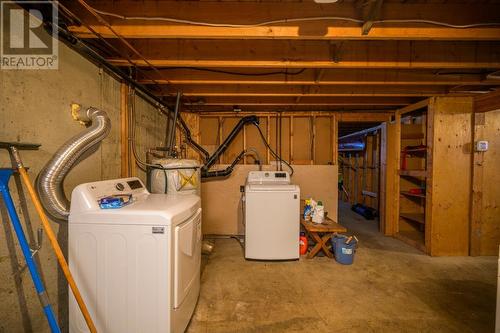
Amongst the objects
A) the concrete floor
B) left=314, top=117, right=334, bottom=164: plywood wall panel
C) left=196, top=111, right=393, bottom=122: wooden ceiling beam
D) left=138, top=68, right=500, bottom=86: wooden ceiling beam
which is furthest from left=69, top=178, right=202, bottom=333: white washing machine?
left=314, top=117, right=334, bottom=164: plywood wall panel

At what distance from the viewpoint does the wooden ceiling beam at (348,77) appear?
2305 mm

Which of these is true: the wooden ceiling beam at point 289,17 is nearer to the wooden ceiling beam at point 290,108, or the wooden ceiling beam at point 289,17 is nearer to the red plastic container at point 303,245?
the wooden ceiling beam at point 290,108

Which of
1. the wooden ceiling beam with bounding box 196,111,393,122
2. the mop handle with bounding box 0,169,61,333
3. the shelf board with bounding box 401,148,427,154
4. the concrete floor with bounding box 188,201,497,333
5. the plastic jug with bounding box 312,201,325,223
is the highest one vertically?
the wooden ceiling beam with bounding box 196,111,393,122

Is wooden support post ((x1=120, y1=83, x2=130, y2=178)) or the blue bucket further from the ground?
wooden support post ((x1=120, y1=83, x2=130, y2=178))

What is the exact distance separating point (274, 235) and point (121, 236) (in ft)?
5.87

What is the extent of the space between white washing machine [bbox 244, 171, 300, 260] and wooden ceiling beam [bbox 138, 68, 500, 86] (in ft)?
4.18

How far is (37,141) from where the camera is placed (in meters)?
1.32

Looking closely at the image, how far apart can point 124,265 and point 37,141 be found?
942mm

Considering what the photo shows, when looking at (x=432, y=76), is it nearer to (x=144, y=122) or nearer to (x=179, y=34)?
(x=179, y=34)

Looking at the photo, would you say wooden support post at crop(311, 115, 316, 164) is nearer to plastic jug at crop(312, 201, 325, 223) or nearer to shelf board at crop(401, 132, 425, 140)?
plastic jug at crop(312, 201, 325, 223)

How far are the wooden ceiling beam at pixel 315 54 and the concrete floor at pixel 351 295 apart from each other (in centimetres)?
212

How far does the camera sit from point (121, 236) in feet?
4.25

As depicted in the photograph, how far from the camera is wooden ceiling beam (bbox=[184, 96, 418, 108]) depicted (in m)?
3.15

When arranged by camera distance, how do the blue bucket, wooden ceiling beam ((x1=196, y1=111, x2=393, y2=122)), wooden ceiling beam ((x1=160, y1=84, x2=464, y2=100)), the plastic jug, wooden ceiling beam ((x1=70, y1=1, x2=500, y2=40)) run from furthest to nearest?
wooden ceiling beam ((x1=196, y1=111, x2=393, y2=122)), the plastic jug, wooden ceiling beam ((x1=160, y1=84, x2=464, y2=100)), the blue bucket, wooden ceiling beam ((x1=70, y1=1, x2=500, y2=40))
